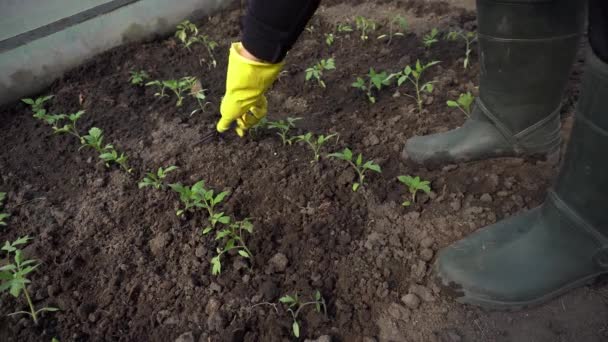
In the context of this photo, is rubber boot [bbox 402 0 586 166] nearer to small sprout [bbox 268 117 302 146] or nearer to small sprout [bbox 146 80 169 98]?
small sprout [bbox 268 117 302 146]

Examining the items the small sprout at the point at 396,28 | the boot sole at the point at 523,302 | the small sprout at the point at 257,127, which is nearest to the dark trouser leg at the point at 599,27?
the boot sole at the point at 523,302

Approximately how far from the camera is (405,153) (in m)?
2.04

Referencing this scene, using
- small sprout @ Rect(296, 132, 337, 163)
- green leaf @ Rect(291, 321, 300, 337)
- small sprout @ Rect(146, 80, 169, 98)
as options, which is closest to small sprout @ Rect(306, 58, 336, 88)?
small sprout @ Rect(296, 132, 337, 163)

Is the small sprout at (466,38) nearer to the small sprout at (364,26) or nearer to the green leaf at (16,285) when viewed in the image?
the small sprout at (364,26)

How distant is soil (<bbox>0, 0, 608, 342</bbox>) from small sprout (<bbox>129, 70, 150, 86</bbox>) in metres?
0.04

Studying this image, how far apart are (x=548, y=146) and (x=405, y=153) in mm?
579

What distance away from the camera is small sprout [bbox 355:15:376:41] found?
118 inches

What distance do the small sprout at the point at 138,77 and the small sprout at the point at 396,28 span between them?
150 centimetres

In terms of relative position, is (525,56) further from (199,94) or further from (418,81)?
(199,94)

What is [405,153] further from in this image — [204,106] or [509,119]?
[204,106]

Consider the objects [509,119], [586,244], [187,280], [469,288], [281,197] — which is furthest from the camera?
[281,197]

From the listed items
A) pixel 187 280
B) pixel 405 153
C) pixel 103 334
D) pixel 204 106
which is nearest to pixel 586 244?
pixel 405 153

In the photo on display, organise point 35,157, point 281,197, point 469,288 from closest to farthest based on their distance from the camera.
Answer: point 469,288 < point 281,197 < point 35,157

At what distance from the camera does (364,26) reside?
9.83 ft
